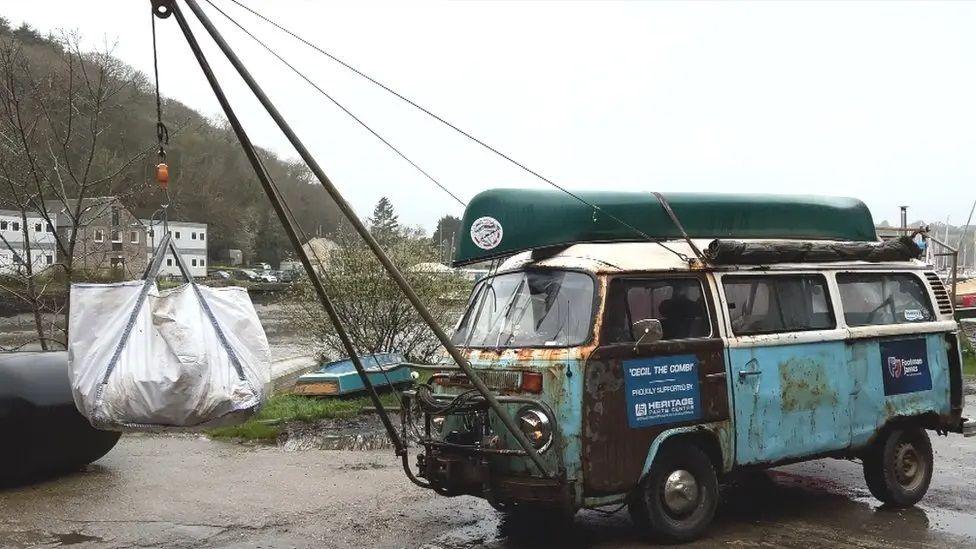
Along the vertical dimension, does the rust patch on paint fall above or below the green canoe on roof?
below

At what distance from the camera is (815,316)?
7.38 m

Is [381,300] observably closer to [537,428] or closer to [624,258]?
[624,258]

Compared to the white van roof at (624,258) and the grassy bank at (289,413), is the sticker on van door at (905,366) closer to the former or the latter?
the white van roof at (624,258)

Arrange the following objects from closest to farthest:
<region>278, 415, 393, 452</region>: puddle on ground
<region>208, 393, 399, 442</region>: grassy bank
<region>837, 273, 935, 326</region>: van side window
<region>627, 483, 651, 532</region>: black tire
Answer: <region>627, 483, 651, 532</region>: black tire, <region>837, 273, 935, 326</region>: van side window, <region>278, 415, 393, 452</region>: puddle on ground, <region>208, 393, 399, 442</region>: grassy bank

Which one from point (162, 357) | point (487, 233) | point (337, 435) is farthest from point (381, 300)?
point (162, 357)

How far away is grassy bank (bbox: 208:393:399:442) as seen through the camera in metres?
11.4

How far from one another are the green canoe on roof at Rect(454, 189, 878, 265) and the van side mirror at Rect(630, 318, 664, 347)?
104 centimetres

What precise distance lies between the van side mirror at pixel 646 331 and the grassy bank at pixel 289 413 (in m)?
6.04

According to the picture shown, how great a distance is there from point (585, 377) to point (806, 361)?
7.39 ft

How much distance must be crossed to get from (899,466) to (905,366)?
910 mm

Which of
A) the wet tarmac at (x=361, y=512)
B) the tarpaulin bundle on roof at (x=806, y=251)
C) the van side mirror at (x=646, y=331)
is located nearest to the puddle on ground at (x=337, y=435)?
the wet tarmac at (x=361, y=512)

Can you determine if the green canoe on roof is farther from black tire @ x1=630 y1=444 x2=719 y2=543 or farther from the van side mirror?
black tire @ x1=630 y1=444 x2=719 y2=543

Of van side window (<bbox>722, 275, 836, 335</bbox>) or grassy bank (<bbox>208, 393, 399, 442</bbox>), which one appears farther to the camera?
grassy bank (<bbox>208, 393, 399, 442</bbox>)

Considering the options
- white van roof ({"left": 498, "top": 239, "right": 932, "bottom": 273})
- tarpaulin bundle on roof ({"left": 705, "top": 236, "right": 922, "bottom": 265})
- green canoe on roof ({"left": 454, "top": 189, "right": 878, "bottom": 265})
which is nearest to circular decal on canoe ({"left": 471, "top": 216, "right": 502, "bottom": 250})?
green canoe on roof ({"left": 454, "top": 189, "right": 878, "bottom": 265})
